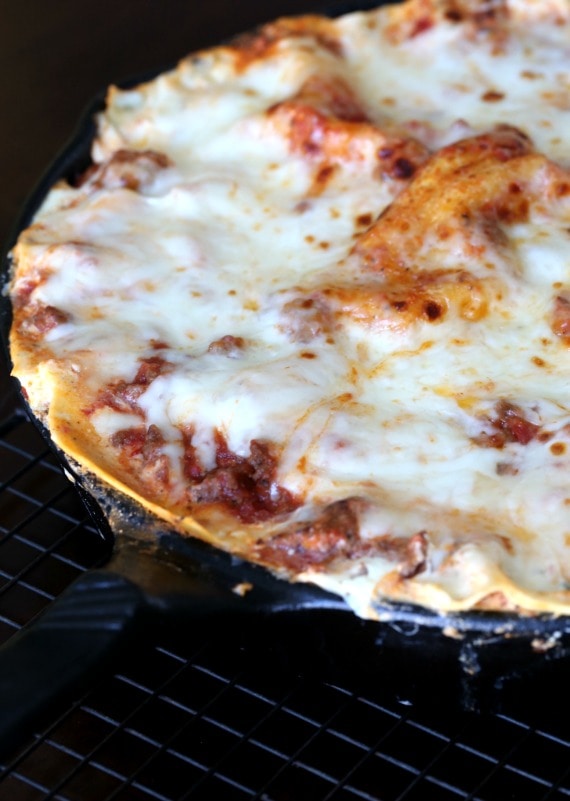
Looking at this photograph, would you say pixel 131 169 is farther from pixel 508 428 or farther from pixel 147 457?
pixel 508 428

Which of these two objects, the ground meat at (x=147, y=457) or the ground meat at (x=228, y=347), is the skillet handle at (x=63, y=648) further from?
the ground meat at (x=228, y=347)

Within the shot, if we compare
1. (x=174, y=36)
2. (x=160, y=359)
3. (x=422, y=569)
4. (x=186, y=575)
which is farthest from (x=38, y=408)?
(x=174, y=36)

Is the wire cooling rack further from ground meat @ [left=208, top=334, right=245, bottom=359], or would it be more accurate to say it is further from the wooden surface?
the wooden surface

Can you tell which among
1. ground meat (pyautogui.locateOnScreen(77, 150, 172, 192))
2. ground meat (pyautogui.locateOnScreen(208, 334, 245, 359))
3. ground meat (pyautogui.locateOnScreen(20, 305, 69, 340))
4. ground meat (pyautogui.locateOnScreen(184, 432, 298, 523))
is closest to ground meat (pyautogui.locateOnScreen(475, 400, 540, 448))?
ground meat (pyautogui.locateOnScreen(184, 432, 298, 523))

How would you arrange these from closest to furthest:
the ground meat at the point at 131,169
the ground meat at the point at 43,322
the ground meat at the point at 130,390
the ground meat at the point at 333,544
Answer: the ground meat at the point at 333,544, the ground meat at the point at 130,390, the ground meat at the point at 43,322, the ground meat at the point at 131,169

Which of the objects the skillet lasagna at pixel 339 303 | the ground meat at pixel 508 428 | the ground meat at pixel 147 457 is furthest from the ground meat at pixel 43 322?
the ground meat at pixel 508 428

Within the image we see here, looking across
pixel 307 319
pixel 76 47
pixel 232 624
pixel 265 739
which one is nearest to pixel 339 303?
pixel 307 319
